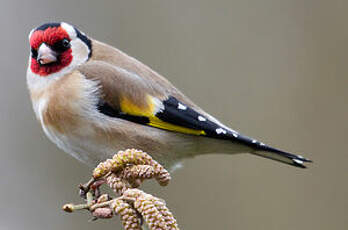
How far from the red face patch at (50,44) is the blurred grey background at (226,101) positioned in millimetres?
1778

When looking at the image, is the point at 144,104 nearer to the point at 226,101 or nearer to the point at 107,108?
the point at 107,108

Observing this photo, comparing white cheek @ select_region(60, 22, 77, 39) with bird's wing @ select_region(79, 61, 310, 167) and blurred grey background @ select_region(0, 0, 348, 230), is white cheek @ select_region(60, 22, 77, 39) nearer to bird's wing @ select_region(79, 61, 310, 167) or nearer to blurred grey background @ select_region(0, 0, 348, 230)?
bird's wing @ select_region(79, 61, 310, 167)

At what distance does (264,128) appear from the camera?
479 cm

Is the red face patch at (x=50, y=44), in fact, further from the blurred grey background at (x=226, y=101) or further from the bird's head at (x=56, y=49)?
the blurred grey background at (x=226, y=101)

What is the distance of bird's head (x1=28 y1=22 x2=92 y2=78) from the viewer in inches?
114

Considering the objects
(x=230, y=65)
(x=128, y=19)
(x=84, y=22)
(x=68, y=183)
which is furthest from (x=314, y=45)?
(x=68, y=183)

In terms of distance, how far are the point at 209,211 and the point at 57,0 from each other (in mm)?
2427

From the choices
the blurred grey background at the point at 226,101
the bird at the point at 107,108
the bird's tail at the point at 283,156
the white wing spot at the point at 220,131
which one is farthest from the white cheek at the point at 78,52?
the blurred grey background at the point at 226,101

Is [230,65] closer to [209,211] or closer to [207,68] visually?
[207,68]

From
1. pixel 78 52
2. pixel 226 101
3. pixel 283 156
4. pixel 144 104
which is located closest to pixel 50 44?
pixel 78 52

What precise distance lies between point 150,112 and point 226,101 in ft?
6.39

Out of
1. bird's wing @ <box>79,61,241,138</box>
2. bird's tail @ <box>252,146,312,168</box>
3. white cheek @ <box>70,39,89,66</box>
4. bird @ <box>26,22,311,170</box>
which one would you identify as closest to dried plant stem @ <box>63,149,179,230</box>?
bird @ <box>26,22,311,170</box>

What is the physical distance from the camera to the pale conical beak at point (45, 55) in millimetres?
2881

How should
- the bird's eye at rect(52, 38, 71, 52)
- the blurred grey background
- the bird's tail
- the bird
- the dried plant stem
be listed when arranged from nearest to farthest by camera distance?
the dried plant stem < the bird < the bird's eye at rect(52, 38, 71, 52) < the bird's tail < the blurred grey background
